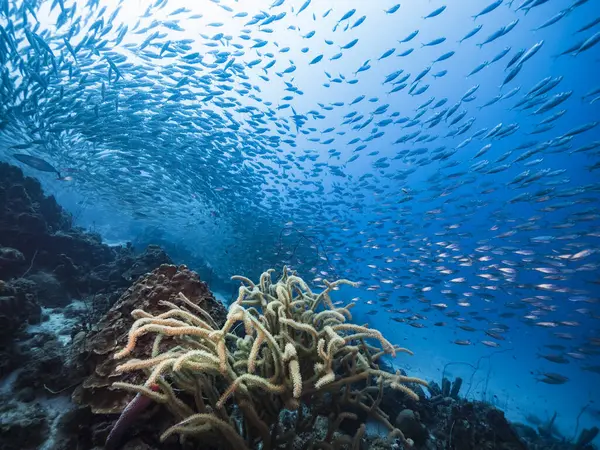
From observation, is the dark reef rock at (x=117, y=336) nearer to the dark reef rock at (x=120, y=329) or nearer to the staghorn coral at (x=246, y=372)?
the dark reef rock at (x=120, y=329)

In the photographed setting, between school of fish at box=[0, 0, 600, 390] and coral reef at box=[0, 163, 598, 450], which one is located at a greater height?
school of fish at box=[0, 0, 600, 390]

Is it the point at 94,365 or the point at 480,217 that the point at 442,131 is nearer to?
the point at 480,217

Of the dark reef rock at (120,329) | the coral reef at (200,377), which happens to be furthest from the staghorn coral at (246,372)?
A: the dark reef rock at (120,329)

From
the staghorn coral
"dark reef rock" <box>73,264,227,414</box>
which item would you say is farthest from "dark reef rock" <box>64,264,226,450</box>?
the staghorn coral

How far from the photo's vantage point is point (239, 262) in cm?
1986

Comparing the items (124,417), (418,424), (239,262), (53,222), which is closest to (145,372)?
(124,417)

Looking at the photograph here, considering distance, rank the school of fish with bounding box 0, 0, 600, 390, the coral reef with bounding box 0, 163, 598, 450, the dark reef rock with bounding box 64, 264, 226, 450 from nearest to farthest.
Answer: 1. the coral reef with bounding box 0, 163, 598, 450
2. the dark reef rock with bounding box 64, 264, 226, 450
3. the school of fish with bounding box 0, 0, 600, 390

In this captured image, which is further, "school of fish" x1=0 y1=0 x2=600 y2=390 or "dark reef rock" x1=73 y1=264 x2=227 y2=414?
"school of fish" x1=0 y1=0 x2=600 y2=390

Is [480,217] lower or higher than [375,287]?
higher

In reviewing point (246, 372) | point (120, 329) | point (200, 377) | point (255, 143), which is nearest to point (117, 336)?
point (120, 329)

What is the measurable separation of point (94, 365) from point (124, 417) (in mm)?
1195

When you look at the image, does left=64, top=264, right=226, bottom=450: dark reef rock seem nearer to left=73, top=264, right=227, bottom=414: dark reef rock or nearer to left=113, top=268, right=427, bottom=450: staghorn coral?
left=73, top=264, right=227, bottom=414: dark reef rock

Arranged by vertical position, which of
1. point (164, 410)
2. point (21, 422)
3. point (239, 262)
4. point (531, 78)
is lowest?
point (21, 422)

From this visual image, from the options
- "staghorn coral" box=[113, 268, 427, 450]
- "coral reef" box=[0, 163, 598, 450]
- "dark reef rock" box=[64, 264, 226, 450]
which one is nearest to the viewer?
"staghorn coral" box=[113, 268, 427, 450]
